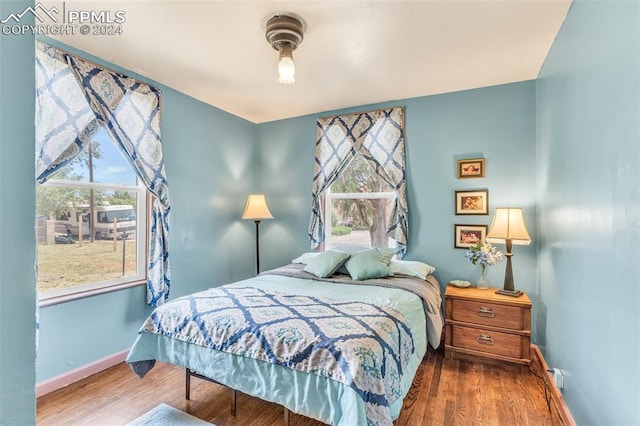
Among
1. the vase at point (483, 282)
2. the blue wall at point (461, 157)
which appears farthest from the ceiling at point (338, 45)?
the vase at point (483, 282)

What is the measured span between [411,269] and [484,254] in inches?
25.4

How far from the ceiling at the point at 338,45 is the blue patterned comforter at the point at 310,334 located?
6.15 feet

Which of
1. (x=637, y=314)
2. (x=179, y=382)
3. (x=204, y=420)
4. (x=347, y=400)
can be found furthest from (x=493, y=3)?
(x=179, y=382)

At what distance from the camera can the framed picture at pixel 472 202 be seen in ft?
9.75

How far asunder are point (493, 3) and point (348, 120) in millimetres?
1910

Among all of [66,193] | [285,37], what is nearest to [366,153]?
[285,37]

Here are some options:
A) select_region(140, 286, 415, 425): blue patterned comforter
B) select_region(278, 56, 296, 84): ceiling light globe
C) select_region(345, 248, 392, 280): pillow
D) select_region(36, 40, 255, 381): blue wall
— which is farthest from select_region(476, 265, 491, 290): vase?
select_region(36, 40, 255, 381): blue wall

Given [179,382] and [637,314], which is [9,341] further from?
[179,382]

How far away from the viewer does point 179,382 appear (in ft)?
7.67

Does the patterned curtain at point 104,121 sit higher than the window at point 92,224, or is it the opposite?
the patterned curtain at point 104,121

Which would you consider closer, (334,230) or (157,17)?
(157,17)

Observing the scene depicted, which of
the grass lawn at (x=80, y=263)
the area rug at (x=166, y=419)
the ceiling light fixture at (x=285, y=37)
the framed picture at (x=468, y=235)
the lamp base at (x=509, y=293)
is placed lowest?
the area rug at (x=166, y=419)

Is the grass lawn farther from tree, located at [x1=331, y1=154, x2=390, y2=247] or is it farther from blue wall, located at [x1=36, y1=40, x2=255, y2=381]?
tree, located at [x1=331, y1=154, x2=390, y2=247]

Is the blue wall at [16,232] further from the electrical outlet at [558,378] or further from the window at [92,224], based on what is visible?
the electrical outlet at [558,378]
